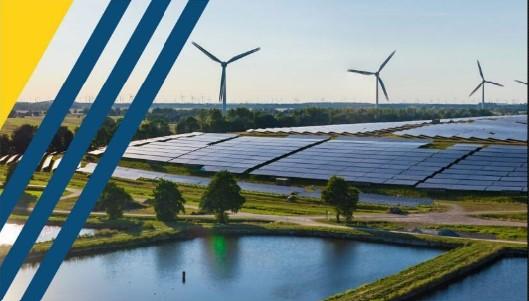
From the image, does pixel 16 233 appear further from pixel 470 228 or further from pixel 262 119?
pixel 262 119

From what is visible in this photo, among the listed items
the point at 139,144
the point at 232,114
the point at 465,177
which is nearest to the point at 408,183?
the point at 465,177

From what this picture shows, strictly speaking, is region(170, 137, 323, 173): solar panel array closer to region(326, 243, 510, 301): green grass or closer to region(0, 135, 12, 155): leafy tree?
region(0, 135, 12, 155): leafy tree

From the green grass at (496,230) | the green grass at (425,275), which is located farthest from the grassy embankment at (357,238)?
the green grass at (496,230)

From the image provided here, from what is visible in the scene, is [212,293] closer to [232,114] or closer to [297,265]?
[297,265]

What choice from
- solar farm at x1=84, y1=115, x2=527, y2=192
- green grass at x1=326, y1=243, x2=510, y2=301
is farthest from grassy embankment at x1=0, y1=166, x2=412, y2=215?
green grass at x1=326, y1=243, x2=510, y2=301

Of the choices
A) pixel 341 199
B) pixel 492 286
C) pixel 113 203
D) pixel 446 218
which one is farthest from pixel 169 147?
pixel 492 286

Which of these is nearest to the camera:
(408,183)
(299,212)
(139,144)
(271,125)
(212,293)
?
A: (212,293)

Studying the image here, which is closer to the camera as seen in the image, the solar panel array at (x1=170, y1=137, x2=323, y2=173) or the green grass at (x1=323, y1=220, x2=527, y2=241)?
the green grass at (x1=323, y1=220, x2=527, y2=241)
